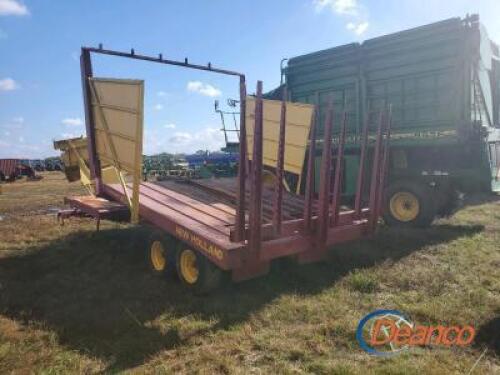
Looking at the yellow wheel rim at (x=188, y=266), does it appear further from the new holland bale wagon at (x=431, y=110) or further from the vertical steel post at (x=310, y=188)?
the new holland bale wagon at (x=431, y=110)

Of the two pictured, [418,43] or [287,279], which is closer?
[287,279]

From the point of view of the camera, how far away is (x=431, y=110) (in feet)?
23.9

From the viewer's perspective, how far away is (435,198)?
6891 mm


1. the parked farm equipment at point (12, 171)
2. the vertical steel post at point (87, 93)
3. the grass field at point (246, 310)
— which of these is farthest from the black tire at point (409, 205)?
the parked farm equipment at point (12, 171)

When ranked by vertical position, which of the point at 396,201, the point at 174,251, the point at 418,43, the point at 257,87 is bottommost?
the point at 174,251

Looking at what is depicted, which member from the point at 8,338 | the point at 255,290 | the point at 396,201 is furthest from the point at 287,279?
the point at 396,201

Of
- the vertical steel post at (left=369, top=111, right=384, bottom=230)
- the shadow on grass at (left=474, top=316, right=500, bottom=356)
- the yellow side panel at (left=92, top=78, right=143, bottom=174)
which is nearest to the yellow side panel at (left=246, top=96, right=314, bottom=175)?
the vertical steel post at (left=369, top=111, right=384, bottom=230)

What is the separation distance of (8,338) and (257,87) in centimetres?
291

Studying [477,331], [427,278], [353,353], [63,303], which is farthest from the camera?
[427,278]

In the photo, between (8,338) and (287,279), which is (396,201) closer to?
(287,279)

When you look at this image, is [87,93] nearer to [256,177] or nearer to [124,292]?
[124,292]

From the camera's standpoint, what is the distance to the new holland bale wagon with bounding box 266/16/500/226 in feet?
22.6

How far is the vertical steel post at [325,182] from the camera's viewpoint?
12.6 feet

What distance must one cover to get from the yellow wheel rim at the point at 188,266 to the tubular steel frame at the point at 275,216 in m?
0.31
